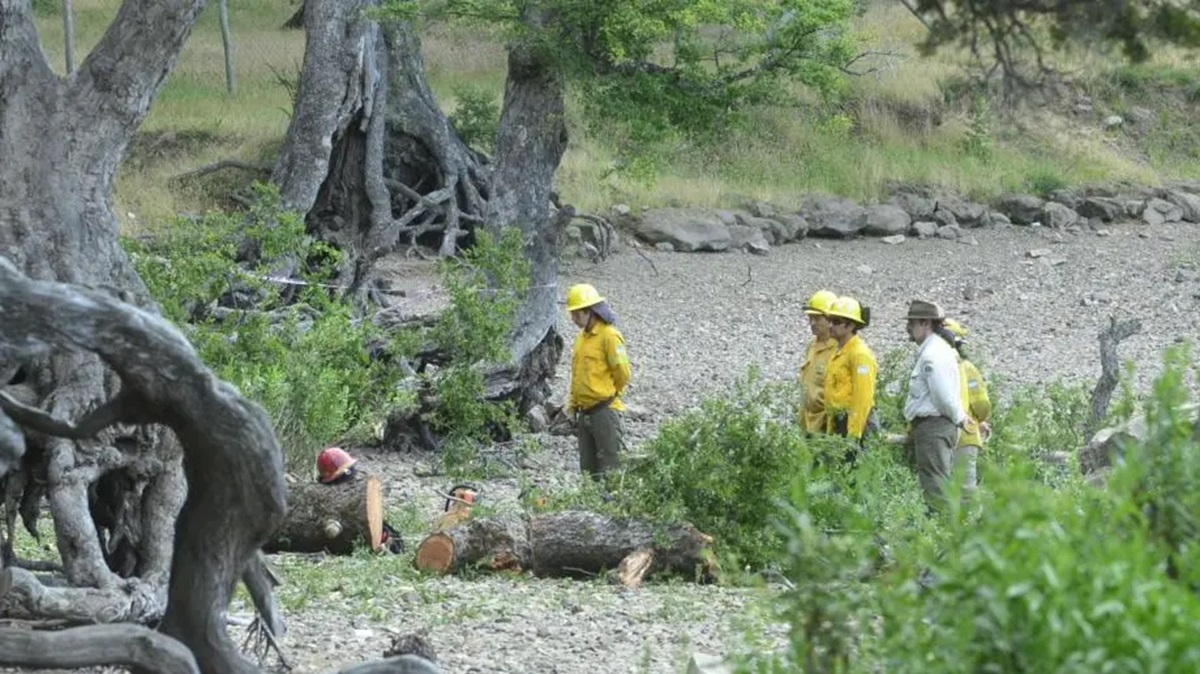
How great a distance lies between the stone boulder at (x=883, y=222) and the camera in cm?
3528

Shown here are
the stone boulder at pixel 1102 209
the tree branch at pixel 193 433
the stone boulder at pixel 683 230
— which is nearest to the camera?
the tree branch at pixel 193 433

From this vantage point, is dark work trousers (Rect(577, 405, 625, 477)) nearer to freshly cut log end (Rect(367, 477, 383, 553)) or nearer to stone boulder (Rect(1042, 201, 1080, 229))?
freshly cut log end (Rect(367, 477, 383, 553))

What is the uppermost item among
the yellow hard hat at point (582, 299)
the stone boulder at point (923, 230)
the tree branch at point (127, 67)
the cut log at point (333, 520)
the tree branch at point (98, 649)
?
the tree branch at point (127, 67)

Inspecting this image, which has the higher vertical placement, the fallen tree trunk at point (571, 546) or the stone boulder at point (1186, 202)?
the fallen tree trunk at point (571, 546)

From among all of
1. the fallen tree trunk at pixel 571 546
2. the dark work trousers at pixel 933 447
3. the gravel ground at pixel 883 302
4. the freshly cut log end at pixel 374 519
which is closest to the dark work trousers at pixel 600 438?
the gravel ground at pixel 883 302

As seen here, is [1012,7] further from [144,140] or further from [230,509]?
[144,140]

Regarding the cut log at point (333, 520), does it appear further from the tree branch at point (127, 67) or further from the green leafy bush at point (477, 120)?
A: the green leafy bush at point (477, 120)

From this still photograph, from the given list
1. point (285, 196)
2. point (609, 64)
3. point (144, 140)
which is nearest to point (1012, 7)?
point (609, 64)

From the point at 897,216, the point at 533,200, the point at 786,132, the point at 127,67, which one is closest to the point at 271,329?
the point at 533,200

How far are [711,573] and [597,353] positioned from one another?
12.9ft

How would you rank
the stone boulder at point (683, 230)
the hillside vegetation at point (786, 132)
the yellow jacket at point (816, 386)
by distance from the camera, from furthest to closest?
1. the stone boulder at point (683, 230)
2. the hillside vegetation at point (786, 132)
3. the yellow jacket at point (816, 386)

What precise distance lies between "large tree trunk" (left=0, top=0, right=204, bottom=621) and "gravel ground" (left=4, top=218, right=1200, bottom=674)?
98cm

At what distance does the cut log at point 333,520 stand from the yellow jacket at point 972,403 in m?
4.17

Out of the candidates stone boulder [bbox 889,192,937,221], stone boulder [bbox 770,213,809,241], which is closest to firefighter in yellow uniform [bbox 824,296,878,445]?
stone boulder [bbox 770,213,809,241]
